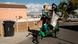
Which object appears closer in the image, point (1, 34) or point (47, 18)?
point (47, 18)

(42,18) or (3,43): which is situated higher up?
(42,18)

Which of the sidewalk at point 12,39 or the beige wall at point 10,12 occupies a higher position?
the beige wall at point 10,12

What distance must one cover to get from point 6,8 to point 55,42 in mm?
24523

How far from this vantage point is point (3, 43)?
16.4 meters

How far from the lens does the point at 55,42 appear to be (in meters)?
16.2

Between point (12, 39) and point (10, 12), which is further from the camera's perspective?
point (10, 12)

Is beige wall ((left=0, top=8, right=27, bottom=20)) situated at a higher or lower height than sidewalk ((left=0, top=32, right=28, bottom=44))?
higher

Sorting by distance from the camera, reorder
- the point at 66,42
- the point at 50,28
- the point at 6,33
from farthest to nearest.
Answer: the point at 6,33, the point at 66,42, the point at 50,28

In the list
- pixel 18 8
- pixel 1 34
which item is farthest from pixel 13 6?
pixel 1 34

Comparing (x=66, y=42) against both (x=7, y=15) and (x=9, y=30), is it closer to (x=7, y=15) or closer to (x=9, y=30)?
(x=9, y=30)

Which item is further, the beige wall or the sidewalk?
the beige wall

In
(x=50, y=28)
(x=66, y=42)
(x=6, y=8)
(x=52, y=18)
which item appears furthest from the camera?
(x=6, y=8)

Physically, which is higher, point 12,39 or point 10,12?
point 10,12

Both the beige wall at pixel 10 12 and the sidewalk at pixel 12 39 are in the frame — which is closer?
the sidewalk at pixel 12 39
